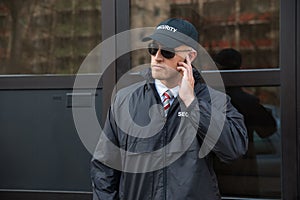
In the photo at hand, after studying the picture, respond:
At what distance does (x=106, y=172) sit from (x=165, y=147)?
1.25 feet

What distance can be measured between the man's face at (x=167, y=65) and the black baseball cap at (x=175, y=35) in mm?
35

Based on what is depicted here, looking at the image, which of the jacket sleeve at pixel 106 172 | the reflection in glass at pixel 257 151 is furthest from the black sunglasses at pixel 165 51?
the reflection in glass at pixel 257 151

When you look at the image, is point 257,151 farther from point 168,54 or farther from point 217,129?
point 168,54

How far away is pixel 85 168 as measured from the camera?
3.82m

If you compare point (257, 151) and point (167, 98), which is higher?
point (167, 98)

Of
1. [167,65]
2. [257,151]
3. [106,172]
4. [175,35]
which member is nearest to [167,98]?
[167,65]

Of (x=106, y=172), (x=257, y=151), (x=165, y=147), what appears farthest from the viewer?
(x=257, y=151)

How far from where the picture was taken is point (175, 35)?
257cm

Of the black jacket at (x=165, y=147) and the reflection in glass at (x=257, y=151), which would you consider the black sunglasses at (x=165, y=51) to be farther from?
the reflection in glass at (x=257, y=151)

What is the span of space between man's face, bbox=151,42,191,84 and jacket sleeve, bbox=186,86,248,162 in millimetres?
198

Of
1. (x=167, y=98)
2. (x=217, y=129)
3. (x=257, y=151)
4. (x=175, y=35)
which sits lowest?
(x=257, y=151)

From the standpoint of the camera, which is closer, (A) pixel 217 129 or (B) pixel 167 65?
(A) pixel 217 129

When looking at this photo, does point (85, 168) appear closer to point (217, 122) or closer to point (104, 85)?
point (104, 85)

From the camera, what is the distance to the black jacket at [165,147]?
2455 millimetres
